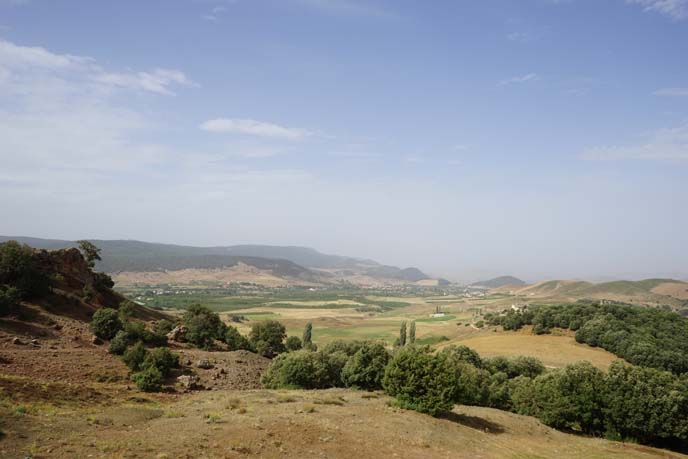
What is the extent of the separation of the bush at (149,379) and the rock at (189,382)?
2.50 m

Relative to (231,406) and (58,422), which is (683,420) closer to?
(231,406)

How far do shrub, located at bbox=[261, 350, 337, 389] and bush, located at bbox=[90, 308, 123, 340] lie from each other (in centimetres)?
1966

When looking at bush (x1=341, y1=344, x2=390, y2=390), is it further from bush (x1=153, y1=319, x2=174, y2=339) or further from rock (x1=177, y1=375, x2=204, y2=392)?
bush (x1=153, y1=319, x2=174, y2=339)

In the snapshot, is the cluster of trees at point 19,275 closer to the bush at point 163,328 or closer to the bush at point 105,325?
the bush at point 105,325

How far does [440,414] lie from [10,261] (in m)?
53.7

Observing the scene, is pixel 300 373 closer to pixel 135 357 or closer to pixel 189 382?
pixel 189 382

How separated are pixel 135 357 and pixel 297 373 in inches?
697

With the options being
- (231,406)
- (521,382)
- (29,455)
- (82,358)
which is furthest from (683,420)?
(82,358)

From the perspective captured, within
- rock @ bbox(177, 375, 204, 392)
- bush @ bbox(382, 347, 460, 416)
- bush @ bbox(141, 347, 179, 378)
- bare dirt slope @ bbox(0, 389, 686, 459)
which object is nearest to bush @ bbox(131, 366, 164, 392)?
bush @ bbox(141, 347, 179, 378)

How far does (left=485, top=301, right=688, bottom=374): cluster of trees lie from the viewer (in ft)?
228

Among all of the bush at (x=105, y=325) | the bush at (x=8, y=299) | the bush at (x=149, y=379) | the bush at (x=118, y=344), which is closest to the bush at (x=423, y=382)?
the bush at (x=149, y=379)

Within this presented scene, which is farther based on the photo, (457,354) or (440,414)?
(457,354)

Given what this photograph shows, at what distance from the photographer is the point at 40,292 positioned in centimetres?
5247

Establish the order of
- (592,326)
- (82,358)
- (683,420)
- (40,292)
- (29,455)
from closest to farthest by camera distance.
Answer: (29,455)
(683,420)
(82,358)
(40,292)
(592,326)
